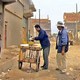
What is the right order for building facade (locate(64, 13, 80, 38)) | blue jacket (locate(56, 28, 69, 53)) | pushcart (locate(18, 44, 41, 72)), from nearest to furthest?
blue jacket (locate(56, 28, 69, 53))
pushcart (locate(18, 44, 41, 72))
building facade (locate(64, 13, 80, 38))

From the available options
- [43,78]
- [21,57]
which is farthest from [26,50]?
[43,78]

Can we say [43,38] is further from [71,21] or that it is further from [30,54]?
[71,21]

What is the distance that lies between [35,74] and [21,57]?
1.39m

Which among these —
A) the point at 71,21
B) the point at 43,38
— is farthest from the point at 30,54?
the point at 71,21

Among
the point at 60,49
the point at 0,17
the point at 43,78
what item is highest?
the point at 0,17

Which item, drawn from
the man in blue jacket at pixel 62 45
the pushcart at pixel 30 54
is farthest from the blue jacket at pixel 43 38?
the man in blue jacket at pixel 62 45

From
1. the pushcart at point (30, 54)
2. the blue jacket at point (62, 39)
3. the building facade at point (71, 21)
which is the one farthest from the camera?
the building facade at point (71, 21)

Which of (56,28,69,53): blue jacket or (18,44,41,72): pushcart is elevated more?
(56,28,69,53): blue jacket

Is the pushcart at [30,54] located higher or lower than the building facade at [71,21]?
lower

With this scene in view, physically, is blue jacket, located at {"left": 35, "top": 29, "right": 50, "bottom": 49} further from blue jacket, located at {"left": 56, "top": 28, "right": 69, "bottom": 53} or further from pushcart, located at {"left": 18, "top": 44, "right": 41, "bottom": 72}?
blue jacket, located at {"left": 56, "top": 28, "right": 69, "bottom": 53}

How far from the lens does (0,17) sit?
2356 cm

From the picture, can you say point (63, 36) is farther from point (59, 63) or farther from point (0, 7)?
point (0, 7)

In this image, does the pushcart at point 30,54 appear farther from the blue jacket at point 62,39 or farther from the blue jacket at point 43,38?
the blue jacket at point 62,39

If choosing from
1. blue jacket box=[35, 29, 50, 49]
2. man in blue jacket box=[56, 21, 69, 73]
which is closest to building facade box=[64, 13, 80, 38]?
blue jacket box=[35, 29, 50, 49]
